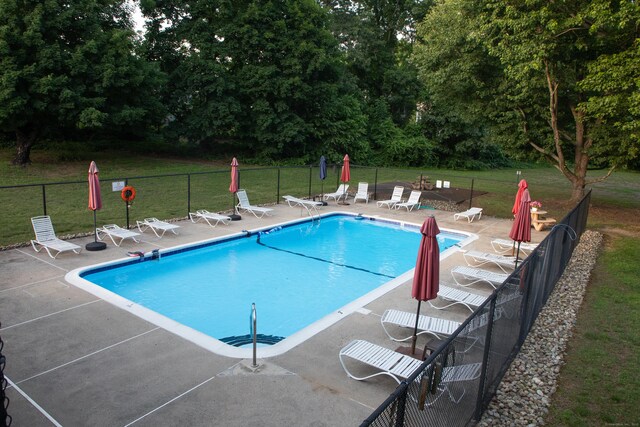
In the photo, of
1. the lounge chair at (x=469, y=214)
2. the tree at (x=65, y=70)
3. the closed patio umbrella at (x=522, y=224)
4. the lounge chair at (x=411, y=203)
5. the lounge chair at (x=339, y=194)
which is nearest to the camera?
the closed patio umbrella at (x=522, y=224)

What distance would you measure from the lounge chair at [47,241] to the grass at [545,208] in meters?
1.19

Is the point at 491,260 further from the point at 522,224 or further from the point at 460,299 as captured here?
the point at 460,299

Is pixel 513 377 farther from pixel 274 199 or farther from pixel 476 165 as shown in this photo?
pixel 476 165

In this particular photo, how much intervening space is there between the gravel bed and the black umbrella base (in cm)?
932

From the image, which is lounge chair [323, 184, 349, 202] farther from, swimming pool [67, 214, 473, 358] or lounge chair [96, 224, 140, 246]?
lounge chair [96, 224, 140, 246]

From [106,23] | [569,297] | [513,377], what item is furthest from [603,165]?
[106,23]

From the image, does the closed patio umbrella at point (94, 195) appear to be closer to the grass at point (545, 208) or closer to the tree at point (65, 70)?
the grass at point (545, 208)

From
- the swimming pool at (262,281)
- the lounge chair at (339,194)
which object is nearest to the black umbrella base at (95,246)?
the swimming pool at (262,281)

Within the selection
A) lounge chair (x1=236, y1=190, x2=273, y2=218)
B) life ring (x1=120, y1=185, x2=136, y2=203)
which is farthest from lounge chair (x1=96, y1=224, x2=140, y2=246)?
lounge chair (x1=236, y1=190, x2=273, y2=218)

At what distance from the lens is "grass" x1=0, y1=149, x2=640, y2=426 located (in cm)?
552

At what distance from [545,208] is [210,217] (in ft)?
44.2

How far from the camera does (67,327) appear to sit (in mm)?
6910

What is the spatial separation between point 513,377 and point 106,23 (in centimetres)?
2798

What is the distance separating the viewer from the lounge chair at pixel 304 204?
17203mm
